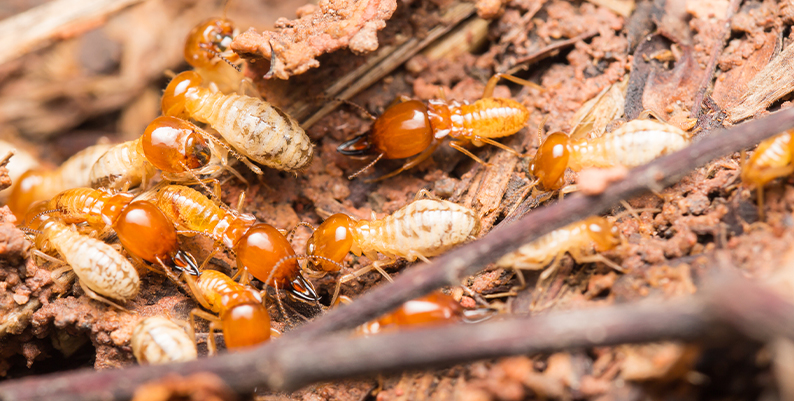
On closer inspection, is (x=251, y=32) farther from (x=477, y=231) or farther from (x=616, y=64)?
(x=616, y=64)

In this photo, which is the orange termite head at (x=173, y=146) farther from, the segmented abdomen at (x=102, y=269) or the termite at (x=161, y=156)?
the segmented abdomen at (x=102, y=269)

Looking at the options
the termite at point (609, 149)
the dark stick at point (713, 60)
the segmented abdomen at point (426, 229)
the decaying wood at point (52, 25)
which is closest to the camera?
the termite at point (609, 149)

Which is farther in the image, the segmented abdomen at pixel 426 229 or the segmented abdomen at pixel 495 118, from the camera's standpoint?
the segmented abdomen at pixel 495 118

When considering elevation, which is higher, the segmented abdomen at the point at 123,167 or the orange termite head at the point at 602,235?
the segmented abdomen at the point at 123,167

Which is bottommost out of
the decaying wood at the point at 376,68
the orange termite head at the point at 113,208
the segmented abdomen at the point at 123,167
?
the orange termite head at the point at 113,208

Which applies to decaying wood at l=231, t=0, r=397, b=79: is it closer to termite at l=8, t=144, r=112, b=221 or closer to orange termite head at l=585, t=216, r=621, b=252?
orange termite head at l=585, t=216, r=621, b=252

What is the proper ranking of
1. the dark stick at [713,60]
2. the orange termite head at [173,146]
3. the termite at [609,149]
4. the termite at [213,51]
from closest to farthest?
the termite at [609,149]
the dark stick at [713,60]
the orange termite head at [173,146]
the termite at [213,51]

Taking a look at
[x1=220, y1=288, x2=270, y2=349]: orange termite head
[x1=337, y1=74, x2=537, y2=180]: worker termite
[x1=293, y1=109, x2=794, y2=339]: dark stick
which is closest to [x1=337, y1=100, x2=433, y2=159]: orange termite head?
[x1=337, y1=74, x2=537, y2=180]: worker termite

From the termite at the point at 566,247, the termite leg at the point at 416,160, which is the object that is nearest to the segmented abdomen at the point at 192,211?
the termite leg at the point at 416,160
